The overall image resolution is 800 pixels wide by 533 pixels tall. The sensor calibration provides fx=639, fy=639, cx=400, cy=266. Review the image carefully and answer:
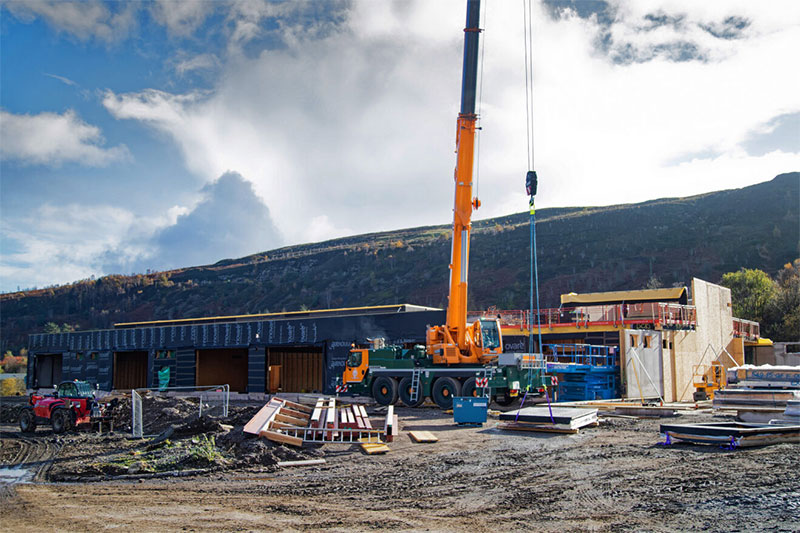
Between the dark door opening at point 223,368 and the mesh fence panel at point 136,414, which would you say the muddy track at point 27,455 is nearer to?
the mesh fence panel at point 136,414

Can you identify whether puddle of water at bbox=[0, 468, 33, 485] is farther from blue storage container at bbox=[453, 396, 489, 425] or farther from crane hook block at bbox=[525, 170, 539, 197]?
crane hook block at bbox=[525, 170, 539, 197]

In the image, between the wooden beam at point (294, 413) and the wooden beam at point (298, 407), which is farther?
the wooden beam at point (298, 407)

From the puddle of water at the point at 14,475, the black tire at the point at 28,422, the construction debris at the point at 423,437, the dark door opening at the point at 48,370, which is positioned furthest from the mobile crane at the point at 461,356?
the dark door opening at the point at 48,370

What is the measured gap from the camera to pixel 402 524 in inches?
320

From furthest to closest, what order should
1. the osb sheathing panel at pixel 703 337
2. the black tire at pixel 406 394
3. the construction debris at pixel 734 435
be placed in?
the osb sheathing panel at pixel 703 337
the black tire at pixel 406 394
the construction debris at pixel 734 435

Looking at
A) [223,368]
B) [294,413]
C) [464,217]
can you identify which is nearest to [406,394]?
[464,217]

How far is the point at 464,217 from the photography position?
2320cm

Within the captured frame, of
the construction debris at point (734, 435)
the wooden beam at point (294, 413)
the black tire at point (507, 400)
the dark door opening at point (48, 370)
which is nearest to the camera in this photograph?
the construction debris at point (734, 435)

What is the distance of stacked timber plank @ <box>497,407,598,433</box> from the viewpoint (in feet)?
53.4

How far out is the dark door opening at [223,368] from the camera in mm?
38812

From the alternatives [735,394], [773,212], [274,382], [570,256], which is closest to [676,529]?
[735,394]

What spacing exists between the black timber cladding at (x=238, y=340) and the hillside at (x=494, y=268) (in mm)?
43896

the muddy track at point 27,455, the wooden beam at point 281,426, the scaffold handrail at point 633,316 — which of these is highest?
the scaffold handrail at point 633,316

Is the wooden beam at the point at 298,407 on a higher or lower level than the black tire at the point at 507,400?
higher
